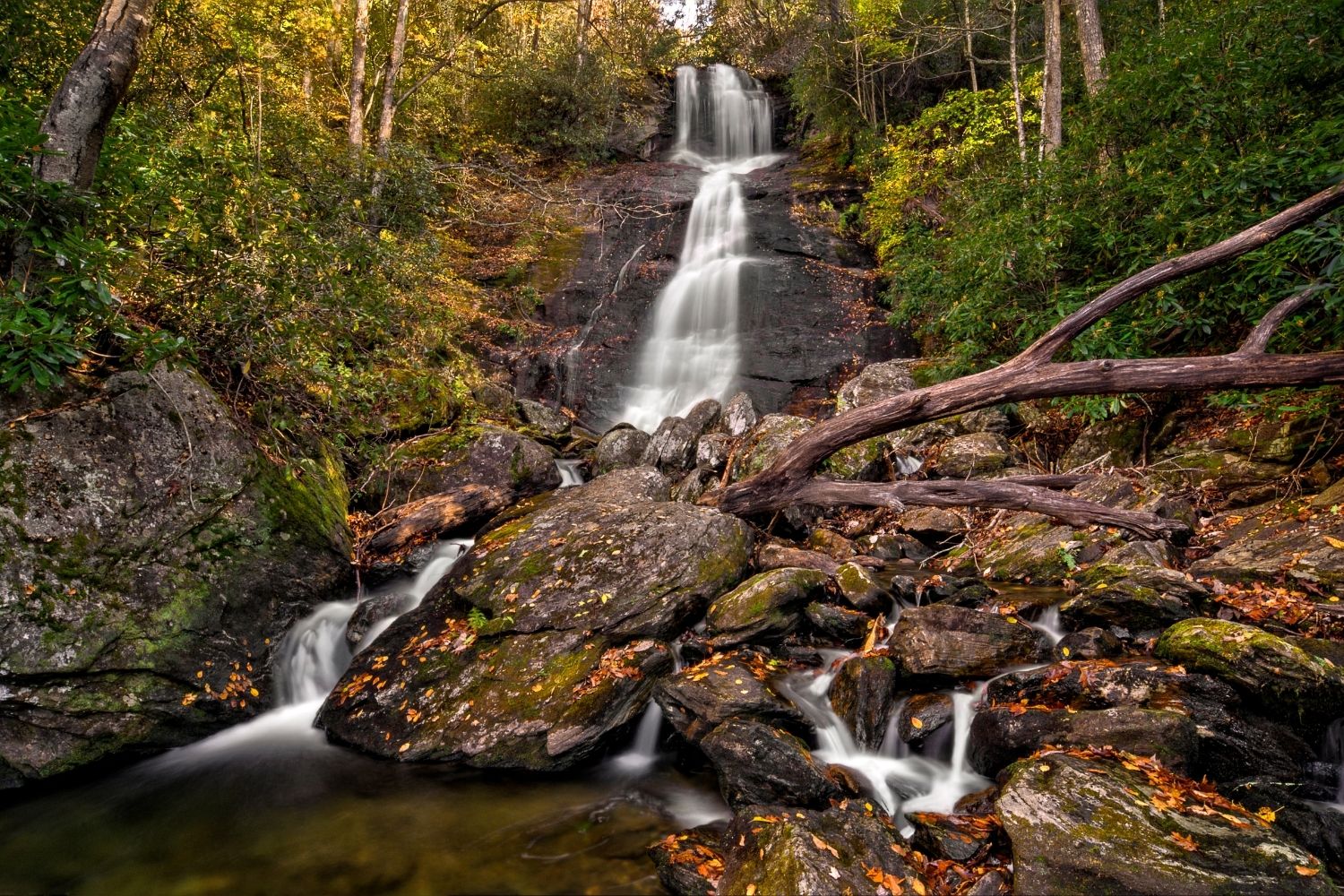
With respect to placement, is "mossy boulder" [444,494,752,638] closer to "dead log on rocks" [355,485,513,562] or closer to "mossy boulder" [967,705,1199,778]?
"dead log on rocks" [355,485,513,562]

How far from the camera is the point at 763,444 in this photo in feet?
30.0

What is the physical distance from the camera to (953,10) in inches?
634

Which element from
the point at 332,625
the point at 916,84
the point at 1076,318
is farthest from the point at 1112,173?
the point at 916,84

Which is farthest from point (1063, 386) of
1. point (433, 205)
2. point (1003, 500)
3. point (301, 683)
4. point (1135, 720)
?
point (433, 205)

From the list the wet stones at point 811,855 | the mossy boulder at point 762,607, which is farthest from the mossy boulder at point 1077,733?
the mossy boulder at point 762,607

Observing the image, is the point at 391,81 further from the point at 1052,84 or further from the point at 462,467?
the point at 1052,84

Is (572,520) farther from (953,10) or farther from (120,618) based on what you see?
(953,10)

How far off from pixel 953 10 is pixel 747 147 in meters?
9.32

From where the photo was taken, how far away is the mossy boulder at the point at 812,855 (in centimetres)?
289

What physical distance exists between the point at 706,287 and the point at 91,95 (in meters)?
12.6

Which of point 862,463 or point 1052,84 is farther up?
point 1052,84

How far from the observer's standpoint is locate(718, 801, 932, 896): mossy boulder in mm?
2887

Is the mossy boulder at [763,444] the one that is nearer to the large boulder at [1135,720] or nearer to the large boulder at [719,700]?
the large boulder at [719,700]

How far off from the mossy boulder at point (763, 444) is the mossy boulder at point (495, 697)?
4310 mm
